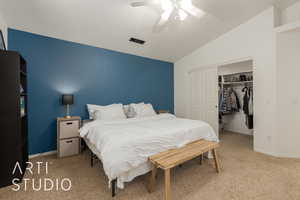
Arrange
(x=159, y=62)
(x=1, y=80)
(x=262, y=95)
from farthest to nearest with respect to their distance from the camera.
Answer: (x=159, y=62), (x=262, y=95), (x=1, y=80)

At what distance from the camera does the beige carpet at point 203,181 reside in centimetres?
160

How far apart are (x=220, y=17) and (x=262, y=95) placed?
179cm

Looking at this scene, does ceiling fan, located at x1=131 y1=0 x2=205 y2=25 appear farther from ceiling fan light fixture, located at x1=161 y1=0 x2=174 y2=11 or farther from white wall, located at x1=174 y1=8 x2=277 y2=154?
white wall, located at x1=174 y1=8 x2=277 y2=154

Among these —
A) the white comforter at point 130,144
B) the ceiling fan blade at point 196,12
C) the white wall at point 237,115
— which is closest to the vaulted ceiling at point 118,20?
the ceiling fan blade at point 196,12

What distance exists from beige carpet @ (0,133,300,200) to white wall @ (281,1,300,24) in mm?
2616

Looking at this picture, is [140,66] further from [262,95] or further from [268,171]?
[268,171]

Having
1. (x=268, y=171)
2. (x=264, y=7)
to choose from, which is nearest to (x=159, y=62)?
(x=264, y=7)

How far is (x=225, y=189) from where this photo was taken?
1700 millimetres

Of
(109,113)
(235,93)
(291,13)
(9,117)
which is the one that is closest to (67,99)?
(109,113)

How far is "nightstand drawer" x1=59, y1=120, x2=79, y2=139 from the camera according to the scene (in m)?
2.61

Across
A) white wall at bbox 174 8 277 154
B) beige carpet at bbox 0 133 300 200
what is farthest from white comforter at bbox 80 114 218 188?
white wall at bbox 174 8 277 154

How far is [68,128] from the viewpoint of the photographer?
8.74ft

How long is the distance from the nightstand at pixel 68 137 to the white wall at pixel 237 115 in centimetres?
431

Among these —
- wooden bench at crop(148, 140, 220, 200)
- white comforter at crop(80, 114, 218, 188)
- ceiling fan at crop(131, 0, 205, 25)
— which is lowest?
wooden bench at crop(148, 140, 220, 200)
